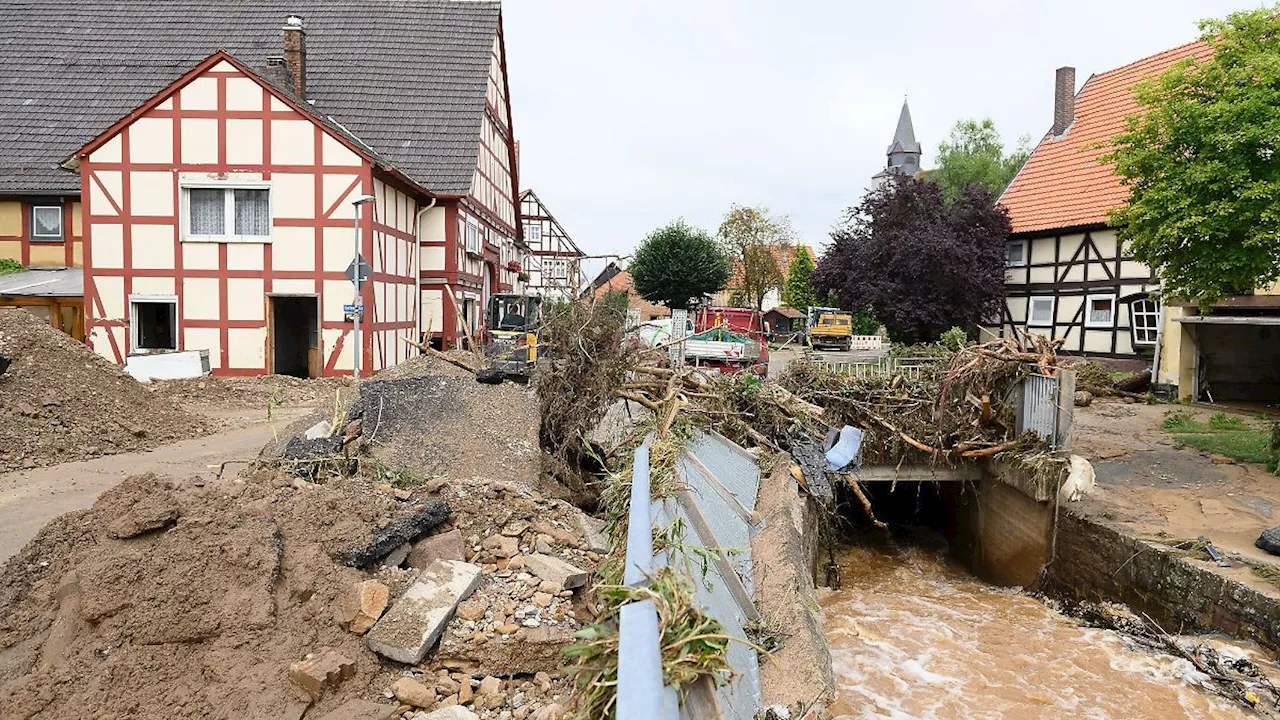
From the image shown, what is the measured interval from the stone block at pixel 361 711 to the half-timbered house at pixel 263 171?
1011 centimetres

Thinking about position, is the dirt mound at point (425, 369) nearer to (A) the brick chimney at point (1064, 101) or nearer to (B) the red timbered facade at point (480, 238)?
(B) the red timbered facade at point (480, 238)

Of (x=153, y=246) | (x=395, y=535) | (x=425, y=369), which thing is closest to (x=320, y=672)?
(x=395, y=535)

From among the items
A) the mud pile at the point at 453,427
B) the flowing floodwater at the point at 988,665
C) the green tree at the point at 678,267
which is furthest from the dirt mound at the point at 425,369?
the green tree at the point at 678,267

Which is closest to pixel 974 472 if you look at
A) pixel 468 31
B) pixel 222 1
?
pixel 468 31

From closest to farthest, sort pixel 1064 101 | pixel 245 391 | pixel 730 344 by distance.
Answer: pixel 245 391, pixel 730 344, pixel 1064 101

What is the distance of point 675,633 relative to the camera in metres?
2.94

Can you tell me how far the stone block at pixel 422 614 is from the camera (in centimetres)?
447

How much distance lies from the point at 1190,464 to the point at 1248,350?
9698 mm

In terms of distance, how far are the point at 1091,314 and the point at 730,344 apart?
11.9m

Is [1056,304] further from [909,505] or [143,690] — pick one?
[143,690]

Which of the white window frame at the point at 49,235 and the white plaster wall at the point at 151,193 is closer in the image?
the white plaster wall at the point at 151,193

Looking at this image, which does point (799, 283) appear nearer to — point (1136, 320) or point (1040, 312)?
point (1040, 312)

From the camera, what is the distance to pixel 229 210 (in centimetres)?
1766

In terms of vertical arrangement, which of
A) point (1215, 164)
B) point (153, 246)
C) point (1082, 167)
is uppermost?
point (1082, 167)
